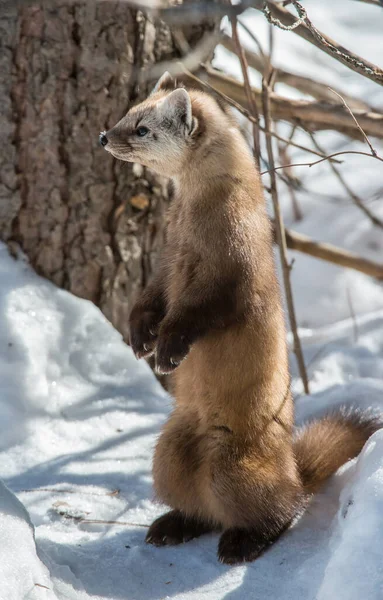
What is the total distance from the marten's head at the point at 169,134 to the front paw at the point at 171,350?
2.02 ft

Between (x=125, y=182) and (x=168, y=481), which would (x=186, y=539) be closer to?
(x=168, y=481)

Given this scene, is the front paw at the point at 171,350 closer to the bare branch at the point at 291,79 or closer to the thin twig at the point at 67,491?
the thin twig at the point at 67,491

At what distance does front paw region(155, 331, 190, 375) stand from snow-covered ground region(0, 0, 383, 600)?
0.58m

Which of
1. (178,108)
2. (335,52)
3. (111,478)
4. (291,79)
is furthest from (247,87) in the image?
(111,478)

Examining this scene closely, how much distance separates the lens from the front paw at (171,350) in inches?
108

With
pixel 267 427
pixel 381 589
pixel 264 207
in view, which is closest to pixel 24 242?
pixel 264 207

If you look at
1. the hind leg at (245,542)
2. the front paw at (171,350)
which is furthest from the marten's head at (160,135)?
the hind leg at (245,542)

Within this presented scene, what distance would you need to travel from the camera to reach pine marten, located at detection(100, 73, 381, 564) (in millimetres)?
2721

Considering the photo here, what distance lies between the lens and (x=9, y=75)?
11.7 ft

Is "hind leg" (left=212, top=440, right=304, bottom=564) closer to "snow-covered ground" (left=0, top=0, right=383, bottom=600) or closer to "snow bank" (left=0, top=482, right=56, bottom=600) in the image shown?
"snow-covered ground" (left=0, top=0, right=383, bottom=600)

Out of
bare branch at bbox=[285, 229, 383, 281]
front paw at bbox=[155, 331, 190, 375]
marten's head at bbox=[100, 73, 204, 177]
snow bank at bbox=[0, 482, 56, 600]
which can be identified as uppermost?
marten's head at bbox=[100, 73, 204, 177]

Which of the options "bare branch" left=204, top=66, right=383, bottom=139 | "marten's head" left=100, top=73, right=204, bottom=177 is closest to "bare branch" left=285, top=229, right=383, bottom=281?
"bare branch" left=204, top=66, right=383, bottom=139

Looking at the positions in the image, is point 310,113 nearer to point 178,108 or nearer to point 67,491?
point 178,108

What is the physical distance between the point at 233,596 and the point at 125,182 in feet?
6.65
